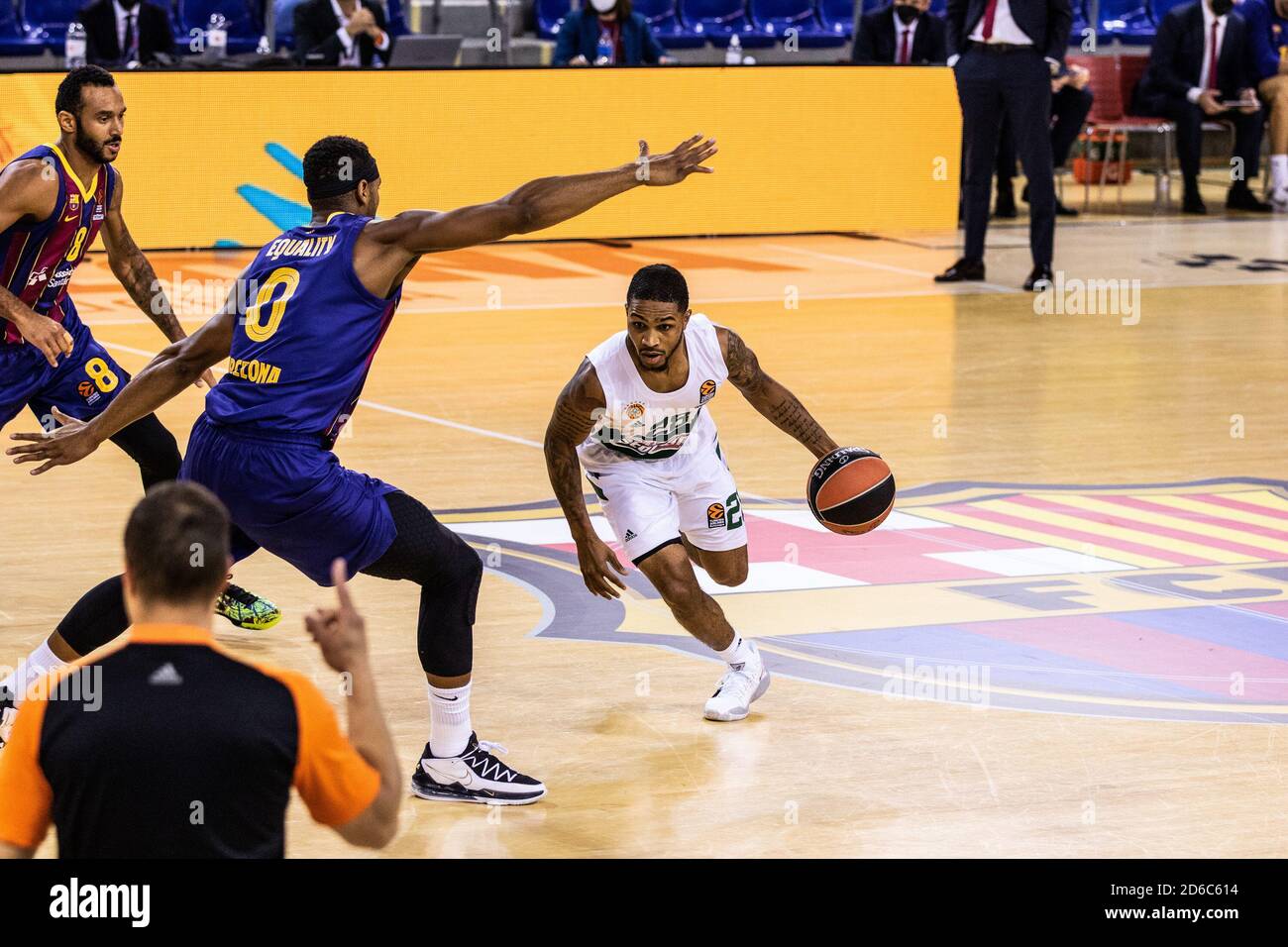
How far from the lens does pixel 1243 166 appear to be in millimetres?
21750

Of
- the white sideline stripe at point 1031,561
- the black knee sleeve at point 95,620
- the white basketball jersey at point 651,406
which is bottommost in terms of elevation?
the white sideline stripe at point 1031,561

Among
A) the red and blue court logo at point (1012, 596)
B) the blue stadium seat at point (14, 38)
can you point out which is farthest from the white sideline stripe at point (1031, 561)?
the blue stadium seat at point (14, 38)

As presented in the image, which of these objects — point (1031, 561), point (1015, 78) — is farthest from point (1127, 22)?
point (1031, 561)

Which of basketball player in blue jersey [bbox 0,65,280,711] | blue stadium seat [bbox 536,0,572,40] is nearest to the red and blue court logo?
basketball player in blue jersey [bbox 0,65,280,711]

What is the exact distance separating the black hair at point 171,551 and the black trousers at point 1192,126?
19.1m

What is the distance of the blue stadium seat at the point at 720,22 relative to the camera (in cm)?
2197

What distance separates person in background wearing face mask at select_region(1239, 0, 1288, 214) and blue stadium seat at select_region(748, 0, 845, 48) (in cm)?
441

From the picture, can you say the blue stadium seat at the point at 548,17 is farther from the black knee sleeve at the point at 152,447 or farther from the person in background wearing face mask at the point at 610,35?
the black knee sleeve at the point at 152,447

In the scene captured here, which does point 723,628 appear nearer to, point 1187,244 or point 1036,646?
point 1036,646

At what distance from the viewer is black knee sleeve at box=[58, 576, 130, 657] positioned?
5.78m

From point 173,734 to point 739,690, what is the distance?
344cm

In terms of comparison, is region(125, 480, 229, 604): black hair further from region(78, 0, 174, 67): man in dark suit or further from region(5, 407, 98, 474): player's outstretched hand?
region(78, 0, 174, 67): man in dark suit
